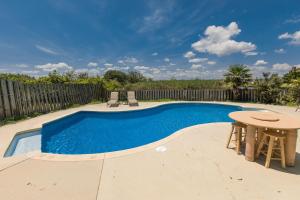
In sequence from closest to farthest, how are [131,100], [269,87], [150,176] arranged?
[150,176]
[269,87]
[131,100]

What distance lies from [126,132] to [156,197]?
4238mm

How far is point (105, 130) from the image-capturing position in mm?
6305

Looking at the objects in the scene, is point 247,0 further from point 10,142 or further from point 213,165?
point 10,142

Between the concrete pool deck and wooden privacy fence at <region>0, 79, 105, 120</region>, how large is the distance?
157 inches

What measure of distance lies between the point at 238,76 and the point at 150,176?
1110 cm

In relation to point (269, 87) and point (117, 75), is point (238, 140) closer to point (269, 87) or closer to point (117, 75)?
point (269, 87)

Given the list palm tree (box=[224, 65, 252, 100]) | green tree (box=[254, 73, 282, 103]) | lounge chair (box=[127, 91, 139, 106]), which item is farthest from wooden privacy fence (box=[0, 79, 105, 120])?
green tree (box=[254, 73, 282, 103])

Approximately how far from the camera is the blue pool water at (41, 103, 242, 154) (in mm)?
4660

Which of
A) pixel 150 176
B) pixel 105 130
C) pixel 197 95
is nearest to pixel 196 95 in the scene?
pixel 197 95

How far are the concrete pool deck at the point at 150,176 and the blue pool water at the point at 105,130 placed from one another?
60.1 inches

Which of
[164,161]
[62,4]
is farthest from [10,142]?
[62,4]

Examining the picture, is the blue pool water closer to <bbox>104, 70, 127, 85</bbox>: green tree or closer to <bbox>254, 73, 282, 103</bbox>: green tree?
<bbox>254, 73, 282, 103</bbox>: green tree

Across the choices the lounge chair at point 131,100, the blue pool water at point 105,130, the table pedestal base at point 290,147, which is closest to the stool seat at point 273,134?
the table pedestal base at point 290,147

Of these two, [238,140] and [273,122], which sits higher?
[273,122]
